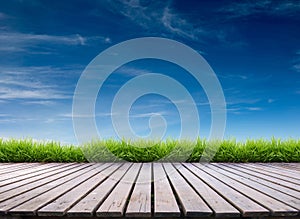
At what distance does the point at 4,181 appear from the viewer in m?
3.42

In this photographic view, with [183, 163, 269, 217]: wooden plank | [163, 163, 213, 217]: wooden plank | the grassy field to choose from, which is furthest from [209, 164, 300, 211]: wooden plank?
the grassy field

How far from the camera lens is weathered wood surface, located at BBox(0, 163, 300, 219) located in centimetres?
207

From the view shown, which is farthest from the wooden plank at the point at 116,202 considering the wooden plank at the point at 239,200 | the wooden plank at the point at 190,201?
the wooden plank at the point at 239,200

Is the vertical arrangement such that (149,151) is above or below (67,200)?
above

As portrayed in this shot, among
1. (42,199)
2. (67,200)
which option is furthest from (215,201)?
(42,199)

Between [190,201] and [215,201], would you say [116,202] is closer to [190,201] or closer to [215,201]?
[190,201]

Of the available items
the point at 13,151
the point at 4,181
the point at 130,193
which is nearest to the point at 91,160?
the point at 13,151

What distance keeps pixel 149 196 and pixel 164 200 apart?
0.58 feet

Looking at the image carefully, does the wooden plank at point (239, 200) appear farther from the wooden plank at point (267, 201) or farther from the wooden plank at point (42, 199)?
the wooden plank at point (42, 199)

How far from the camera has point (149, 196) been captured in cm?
251

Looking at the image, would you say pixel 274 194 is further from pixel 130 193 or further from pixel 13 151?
pixel 13 151

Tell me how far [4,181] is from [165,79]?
2462 mm

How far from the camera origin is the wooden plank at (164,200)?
2.03 m

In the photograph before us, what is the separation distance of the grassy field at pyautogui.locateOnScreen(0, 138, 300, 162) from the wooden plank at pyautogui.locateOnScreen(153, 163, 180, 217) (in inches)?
92.9
